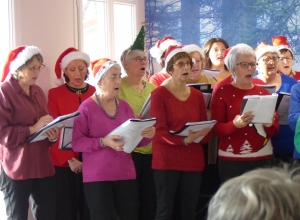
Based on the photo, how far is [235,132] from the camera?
293 centimetres

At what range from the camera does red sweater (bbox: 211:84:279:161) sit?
2.92 metres

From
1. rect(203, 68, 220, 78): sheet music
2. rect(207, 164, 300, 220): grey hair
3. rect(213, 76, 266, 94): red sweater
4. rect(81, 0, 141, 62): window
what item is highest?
→ rect(81, 0, 141, 62): window

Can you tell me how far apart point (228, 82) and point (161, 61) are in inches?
43.3

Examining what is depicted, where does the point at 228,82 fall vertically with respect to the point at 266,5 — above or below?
below

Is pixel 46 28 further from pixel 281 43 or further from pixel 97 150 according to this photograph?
pixel 281 43

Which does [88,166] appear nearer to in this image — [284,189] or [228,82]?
[228,82]

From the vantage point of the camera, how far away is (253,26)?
458cm

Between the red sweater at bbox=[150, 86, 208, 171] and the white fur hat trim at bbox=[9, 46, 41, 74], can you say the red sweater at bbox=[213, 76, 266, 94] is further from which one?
the white fur hat trim at bbox=[9, 46, 41, 74]

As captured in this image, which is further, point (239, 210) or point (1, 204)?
point (1, 204)

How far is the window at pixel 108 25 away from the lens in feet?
14.0

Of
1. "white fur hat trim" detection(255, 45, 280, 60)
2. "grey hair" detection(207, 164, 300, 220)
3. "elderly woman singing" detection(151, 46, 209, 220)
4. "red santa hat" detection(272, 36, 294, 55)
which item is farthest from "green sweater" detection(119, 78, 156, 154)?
"grey hair" detection(207, 164, 300, 220)

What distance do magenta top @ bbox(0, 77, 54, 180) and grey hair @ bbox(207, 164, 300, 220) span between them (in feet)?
6.28

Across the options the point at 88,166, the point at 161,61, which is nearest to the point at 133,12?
the point at 161,61

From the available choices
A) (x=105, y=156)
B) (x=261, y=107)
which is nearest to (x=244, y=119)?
(x=261, y=107)
